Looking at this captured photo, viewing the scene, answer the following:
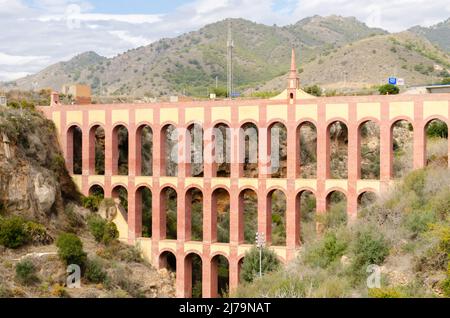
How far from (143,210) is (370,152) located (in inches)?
949

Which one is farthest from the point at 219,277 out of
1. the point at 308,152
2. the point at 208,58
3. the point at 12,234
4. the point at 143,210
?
the point at 208,58

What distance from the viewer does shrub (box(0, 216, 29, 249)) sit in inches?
1480

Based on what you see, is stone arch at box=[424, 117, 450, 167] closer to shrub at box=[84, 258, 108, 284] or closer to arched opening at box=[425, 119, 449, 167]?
arched opening at box=[425, 119, 449, 167]

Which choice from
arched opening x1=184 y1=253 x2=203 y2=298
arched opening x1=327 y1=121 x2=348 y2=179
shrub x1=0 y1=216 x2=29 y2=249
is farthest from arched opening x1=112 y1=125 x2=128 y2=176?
arched opening x1=327 y1=121 x2=348 y2=179

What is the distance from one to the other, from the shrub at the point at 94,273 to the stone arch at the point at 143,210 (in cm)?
930

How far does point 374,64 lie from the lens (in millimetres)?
97562

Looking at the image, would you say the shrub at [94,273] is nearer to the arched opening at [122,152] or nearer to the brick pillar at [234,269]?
the brick pillar at [234,269]

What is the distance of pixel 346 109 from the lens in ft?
133

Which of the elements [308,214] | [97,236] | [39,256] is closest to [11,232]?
[39,256]

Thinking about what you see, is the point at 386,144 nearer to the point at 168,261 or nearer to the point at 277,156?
the point at 168,261

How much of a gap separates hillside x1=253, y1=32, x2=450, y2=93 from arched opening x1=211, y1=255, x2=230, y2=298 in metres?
43.3

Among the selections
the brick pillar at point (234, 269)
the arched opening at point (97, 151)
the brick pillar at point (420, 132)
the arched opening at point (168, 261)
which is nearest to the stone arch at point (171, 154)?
the arched opening at point (97, 151)
